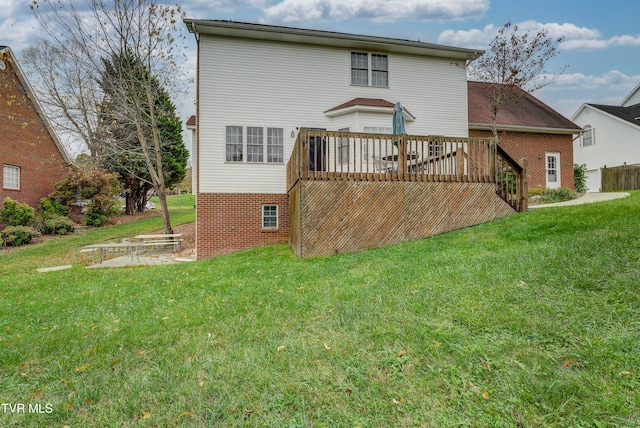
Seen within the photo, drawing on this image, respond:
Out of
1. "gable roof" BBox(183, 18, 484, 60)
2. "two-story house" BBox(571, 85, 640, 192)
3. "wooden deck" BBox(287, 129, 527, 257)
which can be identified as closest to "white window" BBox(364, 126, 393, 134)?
"gable roof" BBox(183, 18, 484, 60)

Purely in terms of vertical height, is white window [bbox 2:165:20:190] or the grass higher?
white window [bbox 2:165:20:190]

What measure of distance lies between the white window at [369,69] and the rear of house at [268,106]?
0.04m

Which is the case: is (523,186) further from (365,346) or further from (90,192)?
(90,192)

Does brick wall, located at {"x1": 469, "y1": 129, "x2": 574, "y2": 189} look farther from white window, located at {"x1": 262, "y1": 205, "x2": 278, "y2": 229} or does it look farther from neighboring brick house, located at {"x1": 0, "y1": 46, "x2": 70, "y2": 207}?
neighboring brick house, located at {"x1": 0, "y1": 46, "x2": 70, "y2": 207}

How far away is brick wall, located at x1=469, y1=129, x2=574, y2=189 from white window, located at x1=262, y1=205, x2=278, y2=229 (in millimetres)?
10895

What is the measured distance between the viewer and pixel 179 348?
349 centimetres

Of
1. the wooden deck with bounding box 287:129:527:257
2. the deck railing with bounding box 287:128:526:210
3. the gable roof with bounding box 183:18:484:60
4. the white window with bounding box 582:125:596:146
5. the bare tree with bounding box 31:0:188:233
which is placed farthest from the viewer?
the white window with bounding box 582:125:596:146

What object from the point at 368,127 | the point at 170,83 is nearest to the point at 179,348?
the point at 368,127

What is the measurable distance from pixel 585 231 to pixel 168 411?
21.7 ft

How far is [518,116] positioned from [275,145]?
12837 mm

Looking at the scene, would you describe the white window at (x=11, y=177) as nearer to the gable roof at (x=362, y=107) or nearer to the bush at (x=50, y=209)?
the bush at (x=50, y=209)

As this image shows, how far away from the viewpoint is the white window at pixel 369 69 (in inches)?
519

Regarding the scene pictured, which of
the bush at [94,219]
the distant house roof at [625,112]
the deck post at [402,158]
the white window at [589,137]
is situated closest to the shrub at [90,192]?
the bush at [94,219]

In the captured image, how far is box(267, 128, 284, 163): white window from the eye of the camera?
1234 centimetres
